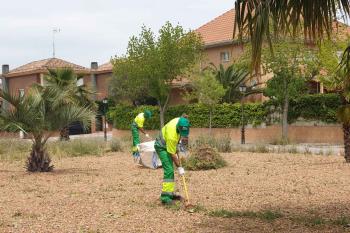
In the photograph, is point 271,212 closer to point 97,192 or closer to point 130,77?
point 97,192

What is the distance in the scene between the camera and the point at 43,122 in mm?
14836

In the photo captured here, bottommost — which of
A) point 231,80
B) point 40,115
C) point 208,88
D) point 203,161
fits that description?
point 203,161

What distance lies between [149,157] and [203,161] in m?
1.57

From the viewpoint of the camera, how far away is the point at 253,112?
3033 cm

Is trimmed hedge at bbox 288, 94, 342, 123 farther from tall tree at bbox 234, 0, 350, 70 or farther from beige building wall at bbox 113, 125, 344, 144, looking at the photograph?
tall tree at bbox 234, 0, 350, 70

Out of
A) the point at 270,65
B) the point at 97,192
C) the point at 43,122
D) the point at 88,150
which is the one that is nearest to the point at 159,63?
the point at 270,65

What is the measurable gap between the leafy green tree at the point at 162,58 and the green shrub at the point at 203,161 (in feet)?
58.8

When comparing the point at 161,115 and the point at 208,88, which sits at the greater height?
the point at 208,88

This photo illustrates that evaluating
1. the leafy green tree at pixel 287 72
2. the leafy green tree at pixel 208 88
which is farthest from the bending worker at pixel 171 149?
the leafy green tree at pixel 208 88

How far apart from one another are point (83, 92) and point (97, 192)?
20982 mm

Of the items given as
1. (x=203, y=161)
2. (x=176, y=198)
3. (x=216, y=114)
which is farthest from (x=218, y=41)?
(x=176, y=198)

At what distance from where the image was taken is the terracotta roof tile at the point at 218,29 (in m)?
36.2

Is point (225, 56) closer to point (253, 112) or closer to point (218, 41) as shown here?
point (218, 41)

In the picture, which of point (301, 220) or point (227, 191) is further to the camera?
point (227, 191)
